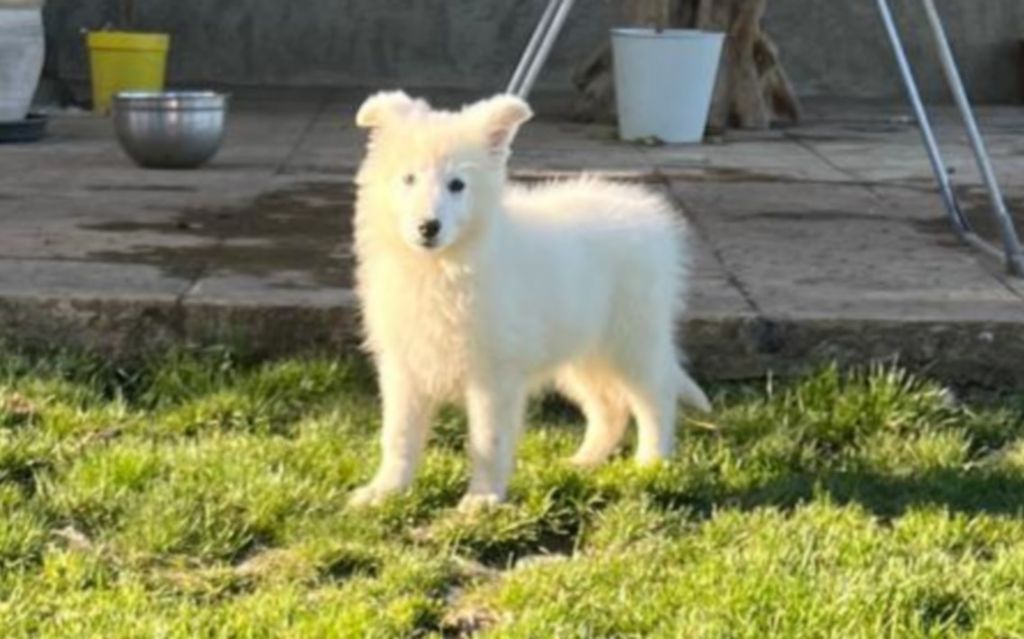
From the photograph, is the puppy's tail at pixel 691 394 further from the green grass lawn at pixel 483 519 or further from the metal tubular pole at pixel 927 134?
the metal tubular pole at pixel 927 134

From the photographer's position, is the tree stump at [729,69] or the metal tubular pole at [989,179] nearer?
the metal tubular pole at [989,179]

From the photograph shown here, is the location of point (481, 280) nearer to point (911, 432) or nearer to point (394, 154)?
point (394, 154)

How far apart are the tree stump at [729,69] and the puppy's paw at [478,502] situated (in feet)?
20.6

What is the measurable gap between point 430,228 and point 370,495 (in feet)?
1.98

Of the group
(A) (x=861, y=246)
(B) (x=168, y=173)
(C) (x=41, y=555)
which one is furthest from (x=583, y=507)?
(B) (x=168, y=173)

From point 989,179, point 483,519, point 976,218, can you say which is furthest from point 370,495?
point 976,218

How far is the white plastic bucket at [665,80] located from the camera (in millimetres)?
9562

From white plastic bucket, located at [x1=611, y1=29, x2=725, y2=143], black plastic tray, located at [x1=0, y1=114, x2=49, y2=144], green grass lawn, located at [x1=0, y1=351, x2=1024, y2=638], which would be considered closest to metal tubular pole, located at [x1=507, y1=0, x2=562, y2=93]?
green grass lawn, located at [x1=0, y1=351, x2=1024, y2=638]

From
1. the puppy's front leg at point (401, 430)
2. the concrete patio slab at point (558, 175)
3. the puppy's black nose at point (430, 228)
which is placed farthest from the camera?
the concrete patio slab at point (558, 175)

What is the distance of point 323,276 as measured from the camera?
5707 mm

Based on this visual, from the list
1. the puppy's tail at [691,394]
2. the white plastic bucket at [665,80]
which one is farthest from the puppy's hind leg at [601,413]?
the white plastic bucket at [665,80]

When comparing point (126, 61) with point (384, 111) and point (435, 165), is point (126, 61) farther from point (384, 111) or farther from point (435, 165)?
point (435, 165)

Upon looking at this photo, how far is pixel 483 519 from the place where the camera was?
162 inches

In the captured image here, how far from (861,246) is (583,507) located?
8.28 ft
